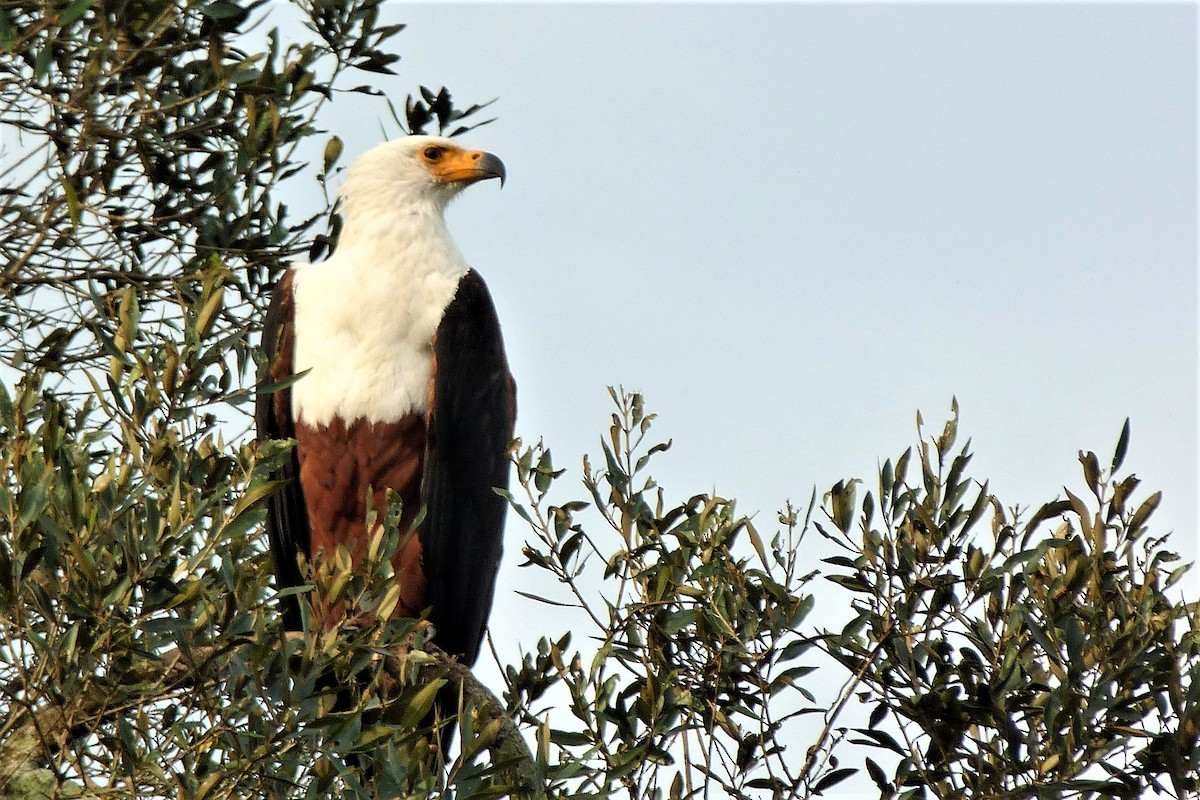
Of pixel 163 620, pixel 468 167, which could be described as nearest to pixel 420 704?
pixel 163 620

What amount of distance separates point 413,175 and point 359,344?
39.3 inches

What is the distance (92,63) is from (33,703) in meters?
1.94

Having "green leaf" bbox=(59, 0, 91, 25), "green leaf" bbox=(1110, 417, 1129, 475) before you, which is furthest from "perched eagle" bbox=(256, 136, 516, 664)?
"green leaf" bbox=(1110, 417, 1129, 475)

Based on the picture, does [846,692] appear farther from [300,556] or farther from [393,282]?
[393,282]

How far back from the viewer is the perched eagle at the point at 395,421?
16.3ft

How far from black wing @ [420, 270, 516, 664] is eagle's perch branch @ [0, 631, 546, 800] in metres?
1.16

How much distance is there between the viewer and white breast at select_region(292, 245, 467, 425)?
497cm

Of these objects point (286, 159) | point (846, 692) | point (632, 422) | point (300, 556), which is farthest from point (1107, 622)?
point (286, 159)

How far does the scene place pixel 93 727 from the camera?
10.4 feet

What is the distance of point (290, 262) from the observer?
503 centimetres

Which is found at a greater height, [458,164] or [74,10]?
[458,164]

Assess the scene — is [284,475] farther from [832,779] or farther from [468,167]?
[832,779]

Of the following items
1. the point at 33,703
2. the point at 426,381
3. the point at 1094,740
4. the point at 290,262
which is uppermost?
the point at 290,262

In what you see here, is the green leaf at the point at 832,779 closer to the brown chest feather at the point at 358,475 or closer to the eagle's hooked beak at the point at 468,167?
the brown chest feather at the point at 358,475
